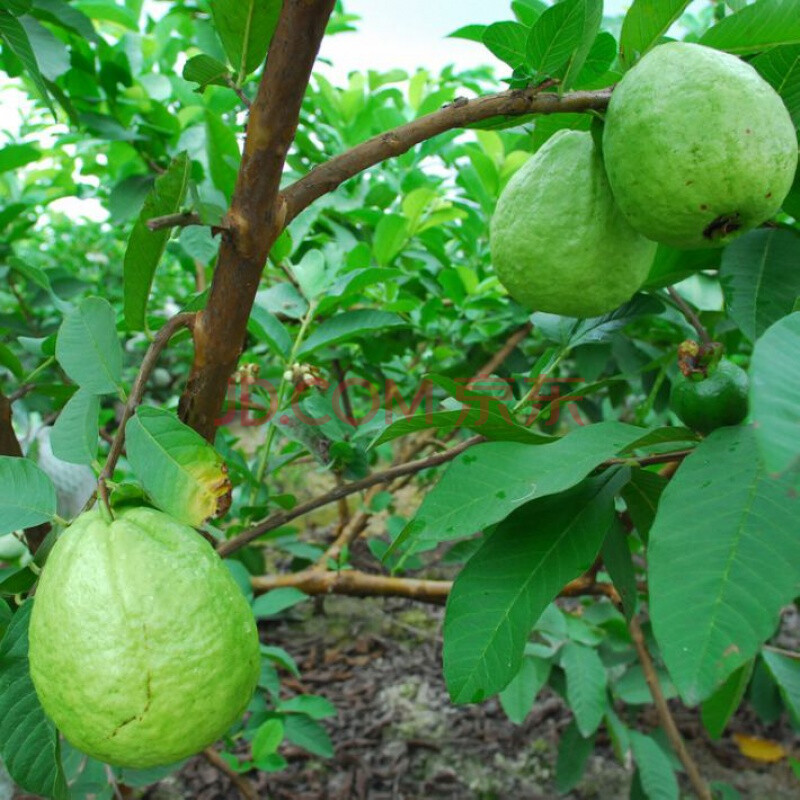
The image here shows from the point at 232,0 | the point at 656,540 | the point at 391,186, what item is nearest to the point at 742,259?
the point at 656,540

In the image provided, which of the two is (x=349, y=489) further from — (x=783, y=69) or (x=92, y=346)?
(x=783, y=69)

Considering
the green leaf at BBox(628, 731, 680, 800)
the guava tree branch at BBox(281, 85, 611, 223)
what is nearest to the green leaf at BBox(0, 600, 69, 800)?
the guava tree branch at BBox(281, 85, 611, 223)

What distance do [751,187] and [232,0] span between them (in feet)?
1.44

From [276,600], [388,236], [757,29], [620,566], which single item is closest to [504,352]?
[388,236]

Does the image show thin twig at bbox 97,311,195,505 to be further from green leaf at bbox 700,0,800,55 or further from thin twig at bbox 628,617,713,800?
thin twig at bbox 628,617,713,800

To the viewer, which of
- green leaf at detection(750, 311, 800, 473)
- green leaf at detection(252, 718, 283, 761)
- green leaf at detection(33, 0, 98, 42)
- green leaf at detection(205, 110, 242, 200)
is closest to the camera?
green leaf at detection(750, 311, 800, 473)

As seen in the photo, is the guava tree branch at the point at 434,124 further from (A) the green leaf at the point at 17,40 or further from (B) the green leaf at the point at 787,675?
(B) the green leaf at the point at 787,675

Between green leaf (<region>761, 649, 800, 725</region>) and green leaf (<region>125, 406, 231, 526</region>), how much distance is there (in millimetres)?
1198

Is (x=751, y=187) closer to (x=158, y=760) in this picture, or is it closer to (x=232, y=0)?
(x=232, y=0)

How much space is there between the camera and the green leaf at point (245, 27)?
64cm

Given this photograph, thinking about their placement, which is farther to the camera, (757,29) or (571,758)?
(571,758)

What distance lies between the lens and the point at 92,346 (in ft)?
2.28

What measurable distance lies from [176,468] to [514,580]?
0.30 metres

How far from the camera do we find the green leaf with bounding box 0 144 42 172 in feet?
4.43
